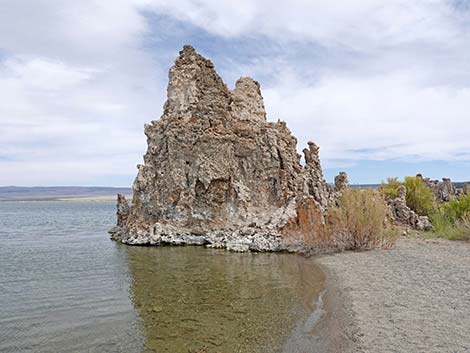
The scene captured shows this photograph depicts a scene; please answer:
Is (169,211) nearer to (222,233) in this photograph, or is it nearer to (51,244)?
(222,233)

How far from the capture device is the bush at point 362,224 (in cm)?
2447

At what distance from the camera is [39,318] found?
1318 cm

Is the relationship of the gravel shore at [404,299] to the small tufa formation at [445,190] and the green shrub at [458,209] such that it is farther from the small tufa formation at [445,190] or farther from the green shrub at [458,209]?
the small tufa formation at [445,190]

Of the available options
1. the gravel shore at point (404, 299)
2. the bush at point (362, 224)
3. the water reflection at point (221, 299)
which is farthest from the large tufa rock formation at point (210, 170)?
the gravel shore at point (404, 299)

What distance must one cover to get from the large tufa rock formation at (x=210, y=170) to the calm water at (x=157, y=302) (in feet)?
22.2

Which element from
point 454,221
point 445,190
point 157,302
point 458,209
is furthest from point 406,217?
point 157,302

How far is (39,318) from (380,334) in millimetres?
9769

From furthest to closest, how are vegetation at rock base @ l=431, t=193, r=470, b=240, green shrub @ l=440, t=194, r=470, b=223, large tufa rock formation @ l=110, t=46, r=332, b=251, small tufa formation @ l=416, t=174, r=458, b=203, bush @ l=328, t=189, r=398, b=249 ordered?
small tufa formation @ l=416, t=174, r=458, b=203 < large tufa rock formation @ l=110, t=46, r=332, b=251 < green shrub @ l=440, t=194, r=470, b=223 < vegetation at rock base @ l=431, t=193, r=470, b=240 < bush @ l=328, t=189, r=398, b=249

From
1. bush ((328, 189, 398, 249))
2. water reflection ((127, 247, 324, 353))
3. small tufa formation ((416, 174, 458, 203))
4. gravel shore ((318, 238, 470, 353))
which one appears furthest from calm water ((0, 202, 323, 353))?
small tufa formation ((416, 174, 458, 203))

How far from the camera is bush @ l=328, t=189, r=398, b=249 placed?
2447 cm

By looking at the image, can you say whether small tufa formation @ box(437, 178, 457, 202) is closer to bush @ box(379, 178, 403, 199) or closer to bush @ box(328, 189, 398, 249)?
bush @ box(379, 178, 403, 199)

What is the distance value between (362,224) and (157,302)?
46.0 ft

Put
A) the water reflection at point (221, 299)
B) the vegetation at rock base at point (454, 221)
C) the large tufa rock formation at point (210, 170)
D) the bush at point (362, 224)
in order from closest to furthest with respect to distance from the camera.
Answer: the water reflection at point (221, 299), the bush at point (362, 224), the vegetation at rock base at point (454, 221), the large tufa rock formation at point (210, 170)

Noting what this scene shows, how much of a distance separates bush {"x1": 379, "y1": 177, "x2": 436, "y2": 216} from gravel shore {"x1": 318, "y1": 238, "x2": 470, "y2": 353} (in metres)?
17.0
